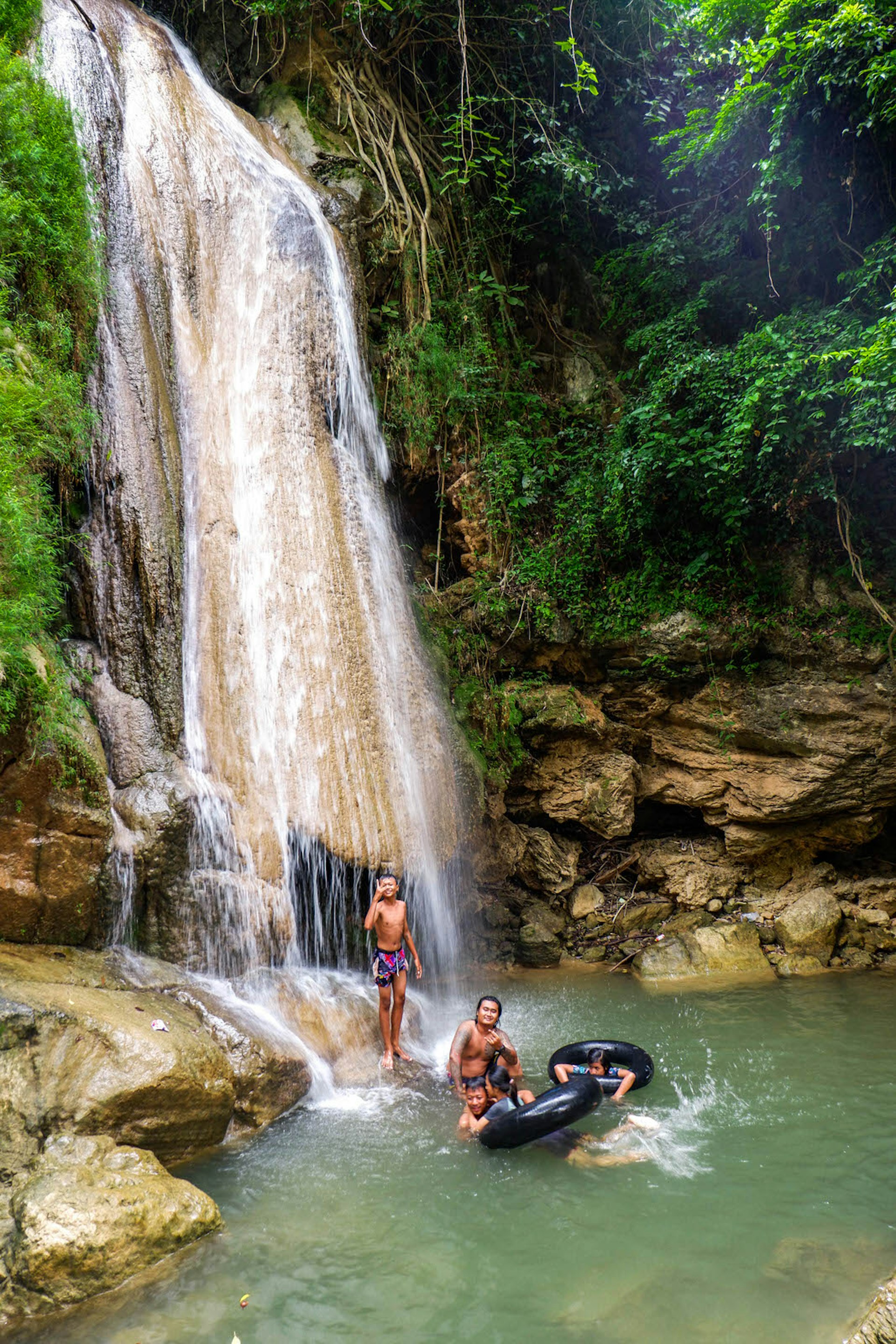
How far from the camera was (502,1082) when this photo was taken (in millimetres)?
5152

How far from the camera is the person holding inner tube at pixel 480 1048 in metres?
5.21

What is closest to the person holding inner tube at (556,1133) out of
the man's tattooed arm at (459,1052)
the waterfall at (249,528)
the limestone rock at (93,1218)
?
the man's tattooed arm at (459,1052)

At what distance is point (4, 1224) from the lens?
10.9ft

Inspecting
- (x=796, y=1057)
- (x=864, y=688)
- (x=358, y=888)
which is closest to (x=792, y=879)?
(x=864, y=688)

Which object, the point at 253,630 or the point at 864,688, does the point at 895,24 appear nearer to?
the point at 864,688

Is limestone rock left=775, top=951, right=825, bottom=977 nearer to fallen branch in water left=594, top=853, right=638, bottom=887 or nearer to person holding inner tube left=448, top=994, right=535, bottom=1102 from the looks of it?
fallen branch in water left=594, top=853, right=638, bottom=887

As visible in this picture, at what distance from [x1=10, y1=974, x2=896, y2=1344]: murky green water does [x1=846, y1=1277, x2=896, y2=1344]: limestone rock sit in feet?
0.29

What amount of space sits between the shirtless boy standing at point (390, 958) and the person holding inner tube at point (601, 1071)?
48.4 inches

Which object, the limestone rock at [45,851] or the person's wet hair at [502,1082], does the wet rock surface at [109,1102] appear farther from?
the person's wet hair at [502,1082]

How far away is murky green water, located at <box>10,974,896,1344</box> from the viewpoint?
3.14 m

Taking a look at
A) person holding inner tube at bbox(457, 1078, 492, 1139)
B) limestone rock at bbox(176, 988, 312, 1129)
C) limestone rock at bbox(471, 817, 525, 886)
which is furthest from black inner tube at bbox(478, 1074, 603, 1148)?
limestone rock at bbox(471, 817, 525, 886)

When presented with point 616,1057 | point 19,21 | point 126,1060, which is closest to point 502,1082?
point 616,1057

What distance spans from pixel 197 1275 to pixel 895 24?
34.3ft

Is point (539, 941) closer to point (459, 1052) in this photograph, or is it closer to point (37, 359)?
point (459, 1052)
